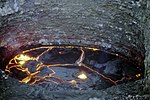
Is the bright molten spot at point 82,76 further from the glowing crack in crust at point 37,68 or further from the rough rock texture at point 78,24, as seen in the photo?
the rough rock texture at point 78,24

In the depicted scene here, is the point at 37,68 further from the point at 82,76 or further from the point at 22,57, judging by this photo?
the point at 82,76

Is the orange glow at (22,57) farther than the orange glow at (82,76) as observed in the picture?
Yes

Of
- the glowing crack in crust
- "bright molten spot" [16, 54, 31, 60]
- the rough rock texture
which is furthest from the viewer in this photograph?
"bright molten spot" [16, 54, 31, 60]

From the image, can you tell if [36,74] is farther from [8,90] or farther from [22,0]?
[8,90]

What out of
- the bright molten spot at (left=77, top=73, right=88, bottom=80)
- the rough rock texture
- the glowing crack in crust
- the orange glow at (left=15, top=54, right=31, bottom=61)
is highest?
the rough rock texture

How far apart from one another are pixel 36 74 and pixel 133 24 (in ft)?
3.88

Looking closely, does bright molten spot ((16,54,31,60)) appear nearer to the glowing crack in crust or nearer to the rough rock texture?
the glowing crack in crust

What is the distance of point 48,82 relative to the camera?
372cm

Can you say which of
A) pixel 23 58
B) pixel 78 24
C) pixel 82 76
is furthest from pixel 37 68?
pixel 78 24

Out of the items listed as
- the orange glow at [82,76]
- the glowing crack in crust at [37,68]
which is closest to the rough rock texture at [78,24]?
the glowing crack in crust at [37,68]

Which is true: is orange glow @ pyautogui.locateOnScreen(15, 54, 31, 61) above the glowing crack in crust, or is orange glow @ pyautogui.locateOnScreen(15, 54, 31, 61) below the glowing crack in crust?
above

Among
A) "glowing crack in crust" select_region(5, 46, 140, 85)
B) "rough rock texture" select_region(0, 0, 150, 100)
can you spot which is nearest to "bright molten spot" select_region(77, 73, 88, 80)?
"glowing crack in crust" select_region(5, 46, 140, 85)

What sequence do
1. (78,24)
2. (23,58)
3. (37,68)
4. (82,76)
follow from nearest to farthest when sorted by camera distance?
(82,76), (37,68), (23,58), (78,24)

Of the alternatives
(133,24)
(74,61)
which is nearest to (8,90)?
(74,61)
